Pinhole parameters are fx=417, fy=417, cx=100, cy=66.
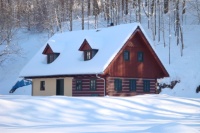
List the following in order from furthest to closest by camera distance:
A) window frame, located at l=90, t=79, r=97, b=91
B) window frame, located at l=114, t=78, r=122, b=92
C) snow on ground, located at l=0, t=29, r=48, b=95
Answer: snow on ground, located at l=0, t=29, r=48, b=95, window frame, located at l=114, t=78, r=122, b=92, window frame, located at l=90, t=79, r=97, b=91

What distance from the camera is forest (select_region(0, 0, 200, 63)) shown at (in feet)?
199

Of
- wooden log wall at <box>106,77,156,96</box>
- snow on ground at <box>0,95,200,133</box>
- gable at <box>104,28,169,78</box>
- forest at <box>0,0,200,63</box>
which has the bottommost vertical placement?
snow on ground at <box>0,95,200,133</box>

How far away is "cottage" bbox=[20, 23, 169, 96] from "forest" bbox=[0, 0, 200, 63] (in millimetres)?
15234

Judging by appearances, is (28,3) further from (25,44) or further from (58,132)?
(58,132)

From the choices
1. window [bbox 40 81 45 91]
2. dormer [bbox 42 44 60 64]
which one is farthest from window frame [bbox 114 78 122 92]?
window [bbox 40 81 45 91]

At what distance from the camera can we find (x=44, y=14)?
7719cm

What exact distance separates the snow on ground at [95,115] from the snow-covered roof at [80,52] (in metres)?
9.75

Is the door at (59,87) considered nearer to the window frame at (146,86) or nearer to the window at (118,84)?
the window at (118,84)

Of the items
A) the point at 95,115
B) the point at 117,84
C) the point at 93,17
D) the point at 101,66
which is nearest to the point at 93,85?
the point at 117,84

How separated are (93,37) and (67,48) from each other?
3521 millimetres

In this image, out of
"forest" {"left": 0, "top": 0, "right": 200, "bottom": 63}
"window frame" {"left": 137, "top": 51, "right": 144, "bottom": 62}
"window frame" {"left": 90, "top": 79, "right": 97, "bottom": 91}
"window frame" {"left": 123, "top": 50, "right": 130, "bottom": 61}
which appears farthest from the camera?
"forest" {"left": 0, "top": 0, "right": 200, "bottom": 63}

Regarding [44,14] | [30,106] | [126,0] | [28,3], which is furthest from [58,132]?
[28,3]

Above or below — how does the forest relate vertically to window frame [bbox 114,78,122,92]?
above

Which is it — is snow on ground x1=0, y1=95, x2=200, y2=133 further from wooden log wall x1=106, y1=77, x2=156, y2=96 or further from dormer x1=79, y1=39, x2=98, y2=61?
dormer x1=79, y1=39, x2=98, y2=61
